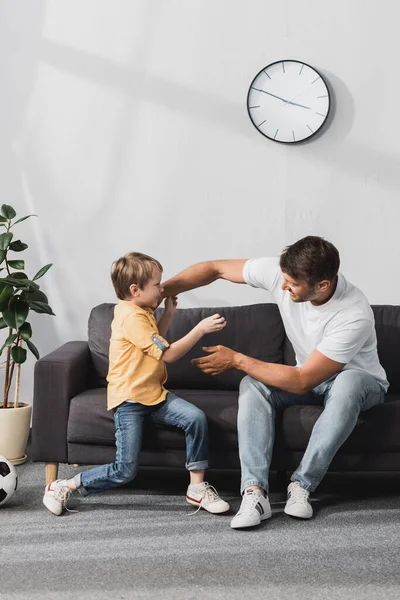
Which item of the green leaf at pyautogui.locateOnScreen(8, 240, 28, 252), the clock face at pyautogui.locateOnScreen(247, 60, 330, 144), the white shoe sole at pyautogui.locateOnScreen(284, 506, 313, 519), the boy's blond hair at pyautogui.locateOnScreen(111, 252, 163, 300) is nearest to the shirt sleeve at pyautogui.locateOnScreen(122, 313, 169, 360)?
the boy's blond hair at pyautogui.locateOnScreen(111, 252, 163, 300)

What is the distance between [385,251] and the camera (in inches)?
148

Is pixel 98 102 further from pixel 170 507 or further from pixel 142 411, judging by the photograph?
pixel 170 507

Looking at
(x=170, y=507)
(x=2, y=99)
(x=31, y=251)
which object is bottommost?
(x=170, y=507)

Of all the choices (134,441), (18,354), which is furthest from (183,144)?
(134,441)

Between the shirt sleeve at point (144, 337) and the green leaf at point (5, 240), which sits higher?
the green leaf at point (5, 240)

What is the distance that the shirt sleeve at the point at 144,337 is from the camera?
2.62 m

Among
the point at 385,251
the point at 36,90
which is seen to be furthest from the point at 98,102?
the point at 385,251

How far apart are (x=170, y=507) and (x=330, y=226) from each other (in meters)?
1.73

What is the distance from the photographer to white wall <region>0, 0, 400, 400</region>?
12.3ft

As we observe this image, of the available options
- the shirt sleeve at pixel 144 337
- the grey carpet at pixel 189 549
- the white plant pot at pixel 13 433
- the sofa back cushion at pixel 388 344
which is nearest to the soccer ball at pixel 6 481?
the grey carpet at pixel 189 549

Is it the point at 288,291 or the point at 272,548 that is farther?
the point at 288,291

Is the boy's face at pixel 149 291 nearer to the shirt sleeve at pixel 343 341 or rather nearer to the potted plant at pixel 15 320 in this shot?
the shirt sleeve at pixel 343 341

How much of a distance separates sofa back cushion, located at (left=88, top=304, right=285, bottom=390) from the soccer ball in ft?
2.17

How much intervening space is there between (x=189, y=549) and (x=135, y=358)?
720 millimetres
